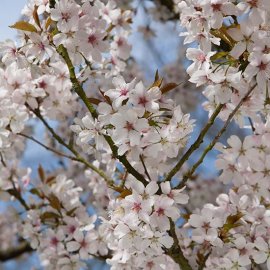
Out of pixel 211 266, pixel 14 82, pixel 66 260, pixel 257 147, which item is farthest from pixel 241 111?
pixel 66 260

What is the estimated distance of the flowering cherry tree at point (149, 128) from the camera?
1.95m

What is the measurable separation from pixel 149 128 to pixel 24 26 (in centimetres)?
69

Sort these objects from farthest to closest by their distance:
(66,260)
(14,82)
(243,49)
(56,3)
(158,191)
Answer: (66,260) < (14,82) < (56,3) < (158,191) < (243,49)

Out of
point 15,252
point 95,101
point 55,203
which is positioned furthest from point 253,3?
point 15,252

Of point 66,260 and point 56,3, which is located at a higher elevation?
point 56,3

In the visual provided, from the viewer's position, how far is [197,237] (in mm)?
2344

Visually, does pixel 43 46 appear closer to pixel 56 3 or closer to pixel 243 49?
pixel 56 3

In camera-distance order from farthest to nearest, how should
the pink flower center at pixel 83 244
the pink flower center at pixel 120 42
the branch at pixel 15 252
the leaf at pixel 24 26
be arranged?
the branch at pixel 15 252
the pink flower center at pixel 120 42
the pink flower center at pixel 83 244
the leaf at pixel 24 26

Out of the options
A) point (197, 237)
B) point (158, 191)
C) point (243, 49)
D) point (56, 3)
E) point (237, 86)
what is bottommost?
point (197, 237)

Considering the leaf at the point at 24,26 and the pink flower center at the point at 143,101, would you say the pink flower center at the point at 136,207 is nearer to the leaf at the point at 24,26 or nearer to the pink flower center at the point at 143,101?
the pink flower center at the point at 143,101

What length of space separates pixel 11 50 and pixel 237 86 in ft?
3.26

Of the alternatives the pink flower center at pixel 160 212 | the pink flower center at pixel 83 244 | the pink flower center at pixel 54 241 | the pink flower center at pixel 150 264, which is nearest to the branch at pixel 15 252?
the pink flower center at pixel 54 241

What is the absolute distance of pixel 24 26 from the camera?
2.26m

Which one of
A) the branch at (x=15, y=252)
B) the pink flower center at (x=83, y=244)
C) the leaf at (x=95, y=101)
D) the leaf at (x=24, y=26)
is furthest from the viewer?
the branch at (x=15, y=252)
